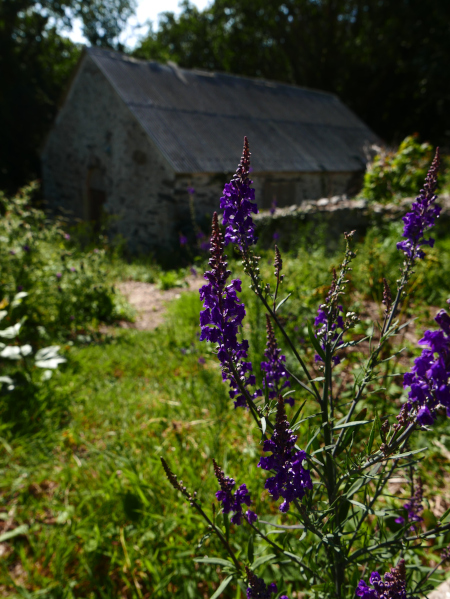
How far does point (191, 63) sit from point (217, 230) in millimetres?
27532

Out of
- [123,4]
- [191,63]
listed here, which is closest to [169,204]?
[123,4]

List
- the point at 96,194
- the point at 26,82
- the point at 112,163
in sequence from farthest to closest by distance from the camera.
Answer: the point at 26,82
the point at 96,194
the point at 112,163

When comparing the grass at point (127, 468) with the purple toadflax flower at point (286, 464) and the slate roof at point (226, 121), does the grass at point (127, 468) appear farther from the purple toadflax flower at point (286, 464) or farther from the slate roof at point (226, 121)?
the slate roof at point (226, 121)

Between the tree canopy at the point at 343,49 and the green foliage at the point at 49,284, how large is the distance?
1628 cm

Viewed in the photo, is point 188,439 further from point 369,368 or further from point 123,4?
point 123,4

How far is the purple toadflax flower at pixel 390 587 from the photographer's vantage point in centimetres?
120

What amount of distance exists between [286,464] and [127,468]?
6.06 ft

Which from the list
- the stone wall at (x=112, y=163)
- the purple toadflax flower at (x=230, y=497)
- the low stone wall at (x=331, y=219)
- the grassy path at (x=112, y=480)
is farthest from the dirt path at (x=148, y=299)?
the purple toadflax flower at (x=230, y=497)

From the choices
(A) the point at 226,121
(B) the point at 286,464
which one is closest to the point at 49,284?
(B) the point at 286,464

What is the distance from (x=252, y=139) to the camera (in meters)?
11.9

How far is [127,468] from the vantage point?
277 centimetres

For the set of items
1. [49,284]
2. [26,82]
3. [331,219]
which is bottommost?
[49,284]

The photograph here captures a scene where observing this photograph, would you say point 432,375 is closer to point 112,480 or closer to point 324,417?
point 324,417

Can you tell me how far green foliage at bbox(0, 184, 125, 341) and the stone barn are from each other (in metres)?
3.54
